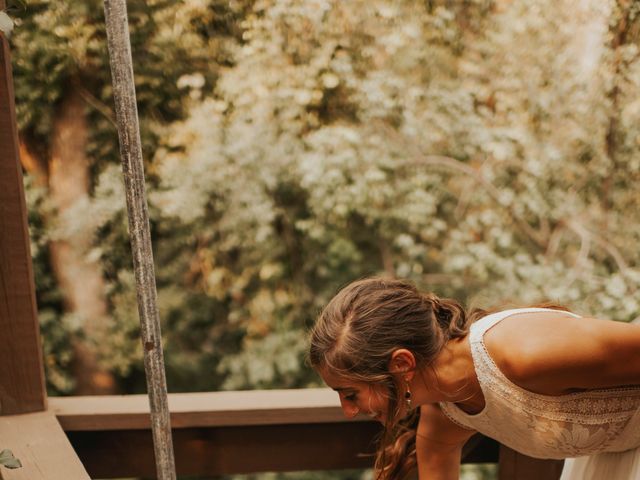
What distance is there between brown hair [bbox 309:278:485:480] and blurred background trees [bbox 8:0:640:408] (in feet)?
7.86

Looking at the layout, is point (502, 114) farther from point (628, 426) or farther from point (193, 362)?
point (628, 426)

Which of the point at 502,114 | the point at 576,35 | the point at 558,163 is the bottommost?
the point at 558,163

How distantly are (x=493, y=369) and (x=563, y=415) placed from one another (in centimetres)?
16

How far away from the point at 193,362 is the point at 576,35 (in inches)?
107

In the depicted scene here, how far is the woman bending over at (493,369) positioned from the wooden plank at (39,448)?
50 cm

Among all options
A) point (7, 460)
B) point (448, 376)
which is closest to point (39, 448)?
point (7, 460)

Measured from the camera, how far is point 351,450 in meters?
1.73

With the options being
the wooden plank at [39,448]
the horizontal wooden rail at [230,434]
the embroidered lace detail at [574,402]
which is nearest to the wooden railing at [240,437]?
Result: the horizontal wooden rail at [230,434]

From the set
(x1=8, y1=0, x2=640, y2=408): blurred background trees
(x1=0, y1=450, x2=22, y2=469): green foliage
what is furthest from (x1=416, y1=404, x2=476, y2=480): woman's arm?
(x1=8, y1=0, x2=640, y2=408): blurred background trees

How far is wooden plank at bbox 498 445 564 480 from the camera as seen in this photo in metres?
1.71

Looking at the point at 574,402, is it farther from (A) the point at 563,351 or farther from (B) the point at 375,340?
(B) the point at 375,340

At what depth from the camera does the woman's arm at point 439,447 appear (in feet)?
5.14

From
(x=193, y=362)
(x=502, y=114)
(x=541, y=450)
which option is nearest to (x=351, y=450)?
(x=541, y=450)

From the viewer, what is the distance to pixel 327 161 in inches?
147
